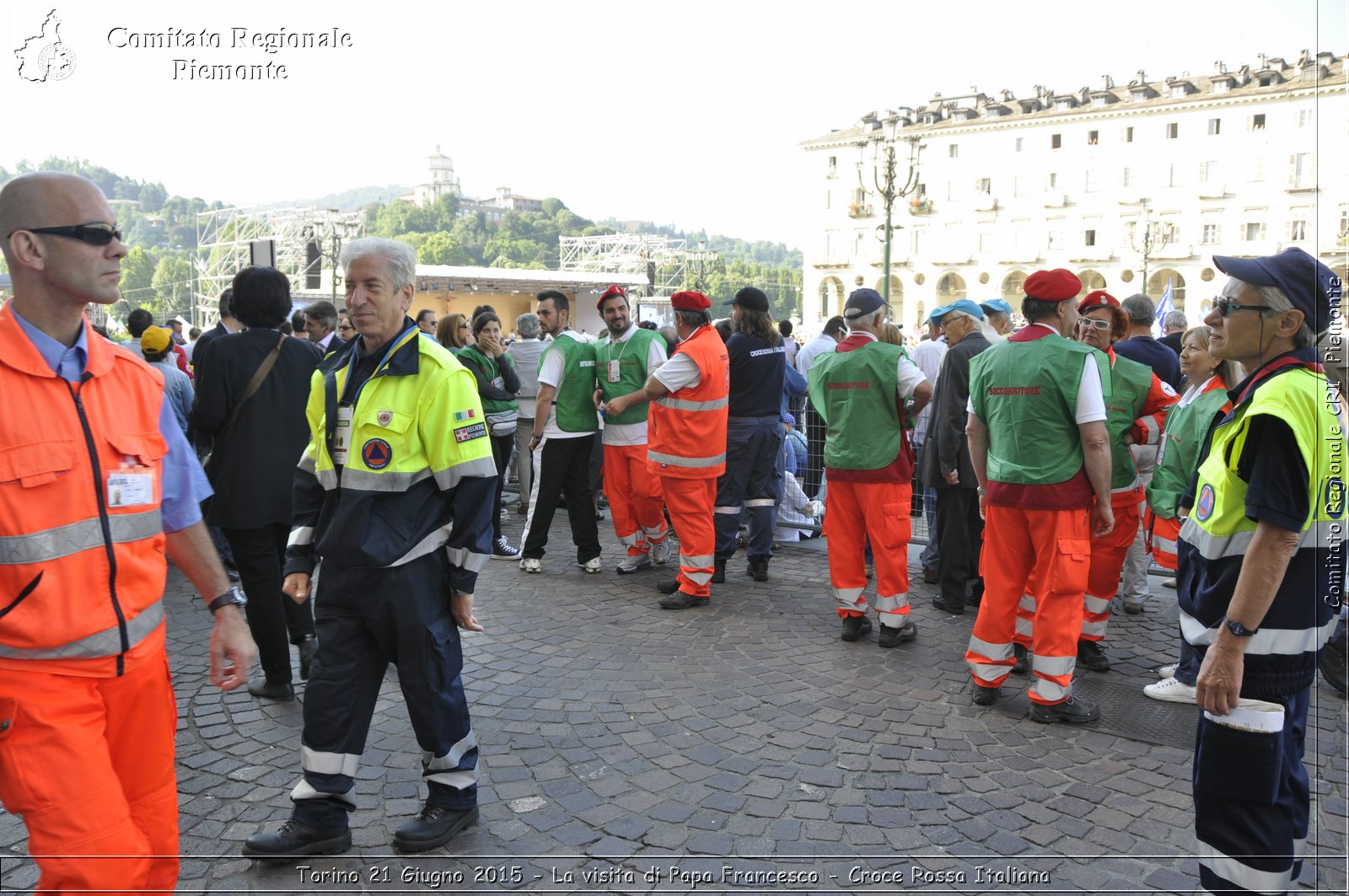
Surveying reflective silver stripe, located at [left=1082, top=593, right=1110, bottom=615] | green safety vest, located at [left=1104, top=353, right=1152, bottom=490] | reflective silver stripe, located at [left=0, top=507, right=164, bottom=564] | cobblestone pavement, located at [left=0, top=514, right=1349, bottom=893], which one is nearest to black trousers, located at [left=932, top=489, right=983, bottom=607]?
cobblestone pavement, located at [left=0, top=514, right=1349, bottom=893]

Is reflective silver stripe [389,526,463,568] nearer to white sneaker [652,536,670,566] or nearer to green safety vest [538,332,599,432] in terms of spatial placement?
green safety vest [538,332,599,432]

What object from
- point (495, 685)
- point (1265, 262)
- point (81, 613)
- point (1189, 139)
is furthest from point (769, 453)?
point (1189, 139)

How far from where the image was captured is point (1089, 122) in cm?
7312

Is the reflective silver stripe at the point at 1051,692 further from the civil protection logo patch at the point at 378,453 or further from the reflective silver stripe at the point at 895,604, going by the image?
the civil protection logo patch at the point at 378,453

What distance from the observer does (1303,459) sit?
2.43 metres

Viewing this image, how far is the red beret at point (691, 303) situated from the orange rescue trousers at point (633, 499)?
1.30 m

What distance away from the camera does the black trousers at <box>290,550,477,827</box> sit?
3.24 m

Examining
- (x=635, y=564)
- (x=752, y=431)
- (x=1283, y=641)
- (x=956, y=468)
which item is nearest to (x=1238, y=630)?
(x=1283, y=641)

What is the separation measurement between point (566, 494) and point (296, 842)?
15.2 ft

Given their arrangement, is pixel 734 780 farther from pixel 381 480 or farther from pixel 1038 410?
pixel 1038 410

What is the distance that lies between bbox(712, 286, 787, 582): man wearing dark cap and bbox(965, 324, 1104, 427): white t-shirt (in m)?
3.01

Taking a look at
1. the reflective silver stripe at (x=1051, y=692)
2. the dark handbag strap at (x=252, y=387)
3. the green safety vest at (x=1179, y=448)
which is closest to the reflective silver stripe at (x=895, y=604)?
the reflective silver stripe at (x=1051, y=692)

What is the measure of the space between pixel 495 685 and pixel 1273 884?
12.2ft

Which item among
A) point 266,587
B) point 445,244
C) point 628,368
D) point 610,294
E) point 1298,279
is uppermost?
point 445,244
